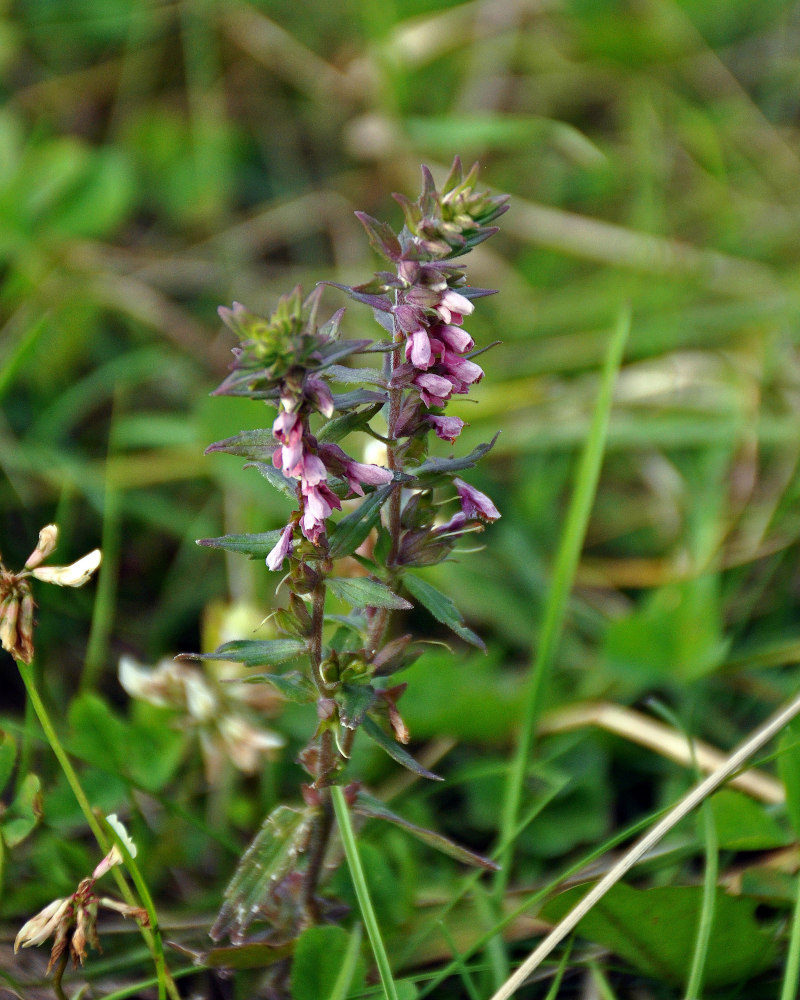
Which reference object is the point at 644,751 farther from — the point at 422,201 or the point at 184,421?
Answer: the point at 184,421

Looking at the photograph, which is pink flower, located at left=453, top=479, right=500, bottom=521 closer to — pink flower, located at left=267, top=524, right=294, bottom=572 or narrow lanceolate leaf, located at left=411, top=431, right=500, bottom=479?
narrow lanceolate leaf, located at left=411, top=431, right=500, bottom=479

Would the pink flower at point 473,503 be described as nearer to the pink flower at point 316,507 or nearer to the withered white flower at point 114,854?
the pink flower at point 316,507

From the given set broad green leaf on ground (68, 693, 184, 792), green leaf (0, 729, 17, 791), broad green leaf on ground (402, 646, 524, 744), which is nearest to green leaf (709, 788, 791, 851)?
broad green leaf on ground (402, 646, 524, 744)

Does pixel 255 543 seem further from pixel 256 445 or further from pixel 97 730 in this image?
pixel 97 730

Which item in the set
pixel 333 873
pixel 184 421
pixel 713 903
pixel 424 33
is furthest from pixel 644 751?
pixel 424 33

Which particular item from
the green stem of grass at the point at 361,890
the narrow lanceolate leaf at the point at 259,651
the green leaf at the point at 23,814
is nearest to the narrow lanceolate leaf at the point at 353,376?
the narrow lanceolate leaf at the point at 259,651

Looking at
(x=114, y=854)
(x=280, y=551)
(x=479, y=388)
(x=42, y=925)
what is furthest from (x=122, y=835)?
(x=479, y=388)
